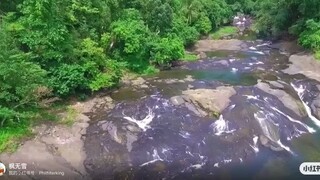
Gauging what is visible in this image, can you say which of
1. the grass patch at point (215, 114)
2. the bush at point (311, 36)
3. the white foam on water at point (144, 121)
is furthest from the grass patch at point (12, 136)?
the bush at point (311, 36)

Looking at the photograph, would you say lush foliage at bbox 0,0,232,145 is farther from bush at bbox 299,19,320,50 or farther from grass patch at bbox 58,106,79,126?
bush at bbox 299,19,320,50

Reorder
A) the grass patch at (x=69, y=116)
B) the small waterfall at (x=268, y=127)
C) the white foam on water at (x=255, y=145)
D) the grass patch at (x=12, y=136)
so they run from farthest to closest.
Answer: the grass patch at (x=69, y=116) < the small waterfall at (x=268, y=127) < the white foam on water at (x=255, y=145) < the grass patch at (x=12, y=136)

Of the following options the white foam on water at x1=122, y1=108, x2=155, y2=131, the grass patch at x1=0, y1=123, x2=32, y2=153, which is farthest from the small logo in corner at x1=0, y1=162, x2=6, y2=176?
the white foam on water at x1=122, y1=108, x2=155, y2=131

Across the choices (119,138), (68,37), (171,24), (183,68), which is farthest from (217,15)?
(119,138)

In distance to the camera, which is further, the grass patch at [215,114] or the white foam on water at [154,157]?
the grass patch at [215,114]

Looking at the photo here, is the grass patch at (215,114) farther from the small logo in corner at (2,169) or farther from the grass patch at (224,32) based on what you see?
the grass patch at (224,32)

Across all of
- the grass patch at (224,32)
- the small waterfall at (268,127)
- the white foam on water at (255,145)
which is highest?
the small waterfall at (268,127)

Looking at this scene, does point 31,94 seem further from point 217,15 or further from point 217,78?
point 217,15

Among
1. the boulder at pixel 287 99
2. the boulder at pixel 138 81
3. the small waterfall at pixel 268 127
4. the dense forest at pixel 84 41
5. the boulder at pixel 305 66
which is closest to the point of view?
the dense forest at pixel 84 41
